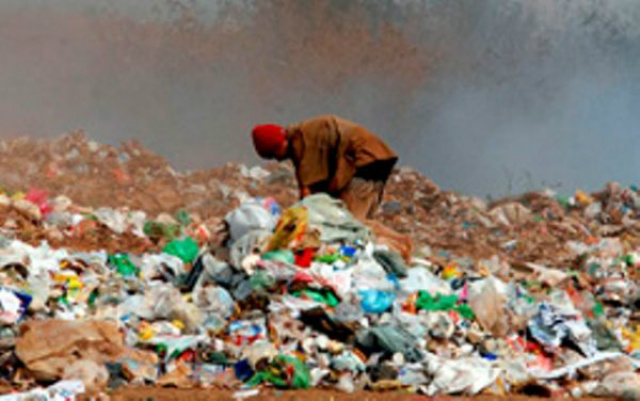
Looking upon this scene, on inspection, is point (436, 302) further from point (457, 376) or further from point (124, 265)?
point (124, 265)

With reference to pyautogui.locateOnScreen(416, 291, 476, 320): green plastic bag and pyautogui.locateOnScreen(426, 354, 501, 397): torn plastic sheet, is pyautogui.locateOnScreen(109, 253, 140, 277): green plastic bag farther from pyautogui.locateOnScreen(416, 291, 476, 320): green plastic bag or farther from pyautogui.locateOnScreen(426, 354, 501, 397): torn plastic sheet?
pyautogui.locateOnScreen(426, 354, 501, 397): torn plastic sheet

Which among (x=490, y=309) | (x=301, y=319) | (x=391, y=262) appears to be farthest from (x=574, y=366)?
(x=301, y=319)

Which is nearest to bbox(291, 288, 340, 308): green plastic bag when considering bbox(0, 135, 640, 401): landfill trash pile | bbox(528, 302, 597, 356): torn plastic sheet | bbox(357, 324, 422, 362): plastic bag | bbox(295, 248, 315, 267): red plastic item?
bbox(0, 135, 640, 401): landfill trash pile

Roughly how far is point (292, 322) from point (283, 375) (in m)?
0.51

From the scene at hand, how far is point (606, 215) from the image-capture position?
13812mm

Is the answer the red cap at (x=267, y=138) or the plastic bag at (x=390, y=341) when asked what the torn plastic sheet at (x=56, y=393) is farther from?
the red cap at (x=267, y=138)

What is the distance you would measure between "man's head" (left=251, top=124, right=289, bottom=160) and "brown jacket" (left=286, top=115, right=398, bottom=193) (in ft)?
0.20

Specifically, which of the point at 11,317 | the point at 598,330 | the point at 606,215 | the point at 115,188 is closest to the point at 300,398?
the point at 11,317

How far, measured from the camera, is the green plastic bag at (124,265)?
5.73 m

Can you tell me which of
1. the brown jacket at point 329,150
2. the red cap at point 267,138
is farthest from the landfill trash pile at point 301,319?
the red cap at point 267,138

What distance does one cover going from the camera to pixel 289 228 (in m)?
5.19

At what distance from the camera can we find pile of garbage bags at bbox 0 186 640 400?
4.03 meters

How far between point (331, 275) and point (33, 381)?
181 centimetres

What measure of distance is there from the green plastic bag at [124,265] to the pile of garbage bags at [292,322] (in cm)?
1
